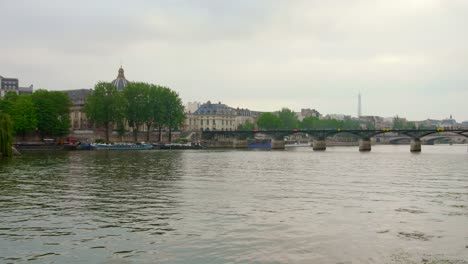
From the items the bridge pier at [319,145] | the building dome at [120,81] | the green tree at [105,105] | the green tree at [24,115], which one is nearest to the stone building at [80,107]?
the building dome at [120,81]

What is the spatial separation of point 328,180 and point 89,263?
31503 mm

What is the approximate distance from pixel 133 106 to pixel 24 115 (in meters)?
31.9

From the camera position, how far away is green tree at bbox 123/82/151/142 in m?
140

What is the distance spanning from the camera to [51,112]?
122 meters

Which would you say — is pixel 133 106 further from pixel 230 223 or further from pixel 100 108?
pixel 230 223

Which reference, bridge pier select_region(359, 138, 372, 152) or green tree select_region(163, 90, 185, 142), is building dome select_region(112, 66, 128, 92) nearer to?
green tree select_region(163, 90, 185, 142)

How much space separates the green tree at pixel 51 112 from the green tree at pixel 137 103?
1763cm

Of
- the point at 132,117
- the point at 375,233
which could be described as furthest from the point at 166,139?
the point at 375,233

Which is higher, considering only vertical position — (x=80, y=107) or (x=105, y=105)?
(x=80, y=107)

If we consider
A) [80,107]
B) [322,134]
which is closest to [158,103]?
[80,107]

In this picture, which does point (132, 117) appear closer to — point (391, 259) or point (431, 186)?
point (431, 186)

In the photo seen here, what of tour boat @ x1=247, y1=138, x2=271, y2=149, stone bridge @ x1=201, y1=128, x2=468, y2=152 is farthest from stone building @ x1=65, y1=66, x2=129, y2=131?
tour boat @ x1=247, y1=138, x2=271, y2=149

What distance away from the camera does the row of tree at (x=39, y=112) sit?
374 ft

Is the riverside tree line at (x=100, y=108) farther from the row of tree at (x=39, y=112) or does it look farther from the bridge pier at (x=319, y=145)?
the bridge pier at (x=319, y=145)
